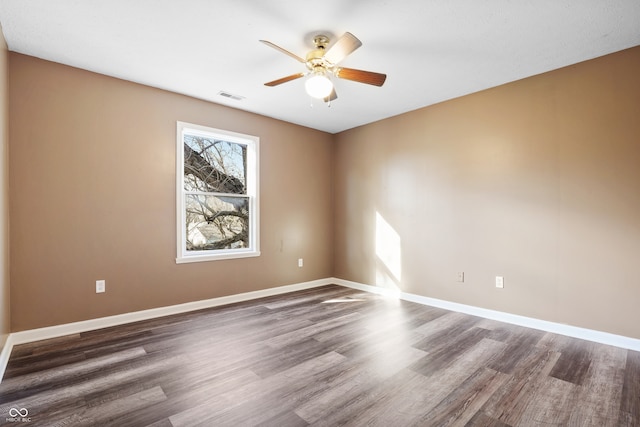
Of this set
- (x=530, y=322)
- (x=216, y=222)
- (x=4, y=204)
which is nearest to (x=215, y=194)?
(x=216, y=222)

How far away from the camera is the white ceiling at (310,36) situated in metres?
2.19

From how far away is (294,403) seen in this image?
187 centimetres

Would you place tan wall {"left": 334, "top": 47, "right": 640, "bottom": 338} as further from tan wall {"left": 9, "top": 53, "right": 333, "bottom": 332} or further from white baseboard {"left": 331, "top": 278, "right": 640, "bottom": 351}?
tan wall {"left": 9, "top": 53, "right": 333, "bottom": 332}

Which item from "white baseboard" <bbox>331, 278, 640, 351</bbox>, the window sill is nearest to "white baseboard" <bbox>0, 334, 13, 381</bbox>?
the window sill

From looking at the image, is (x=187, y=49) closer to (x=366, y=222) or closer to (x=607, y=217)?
(x=366, y=222)

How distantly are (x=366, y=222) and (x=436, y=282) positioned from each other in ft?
4.65

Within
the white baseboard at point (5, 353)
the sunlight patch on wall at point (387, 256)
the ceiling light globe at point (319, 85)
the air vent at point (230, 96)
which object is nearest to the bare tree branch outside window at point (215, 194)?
the air vent at point (230, 96)

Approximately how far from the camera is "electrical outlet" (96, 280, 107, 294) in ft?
10.3

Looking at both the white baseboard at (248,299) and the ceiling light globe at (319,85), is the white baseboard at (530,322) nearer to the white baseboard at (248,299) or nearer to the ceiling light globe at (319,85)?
the white baseboard at (248,299)

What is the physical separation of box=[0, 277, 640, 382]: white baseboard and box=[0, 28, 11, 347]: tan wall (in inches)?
7.8

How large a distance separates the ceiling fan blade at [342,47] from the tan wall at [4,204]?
2610 mm

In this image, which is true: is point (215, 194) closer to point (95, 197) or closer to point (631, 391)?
point (95, 197)

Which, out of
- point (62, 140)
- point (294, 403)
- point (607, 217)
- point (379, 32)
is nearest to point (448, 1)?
point (379, 32)

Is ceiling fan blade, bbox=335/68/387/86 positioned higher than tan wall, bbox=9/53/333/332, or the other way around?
ceiling fan blade, bbox=335/68/387/86
